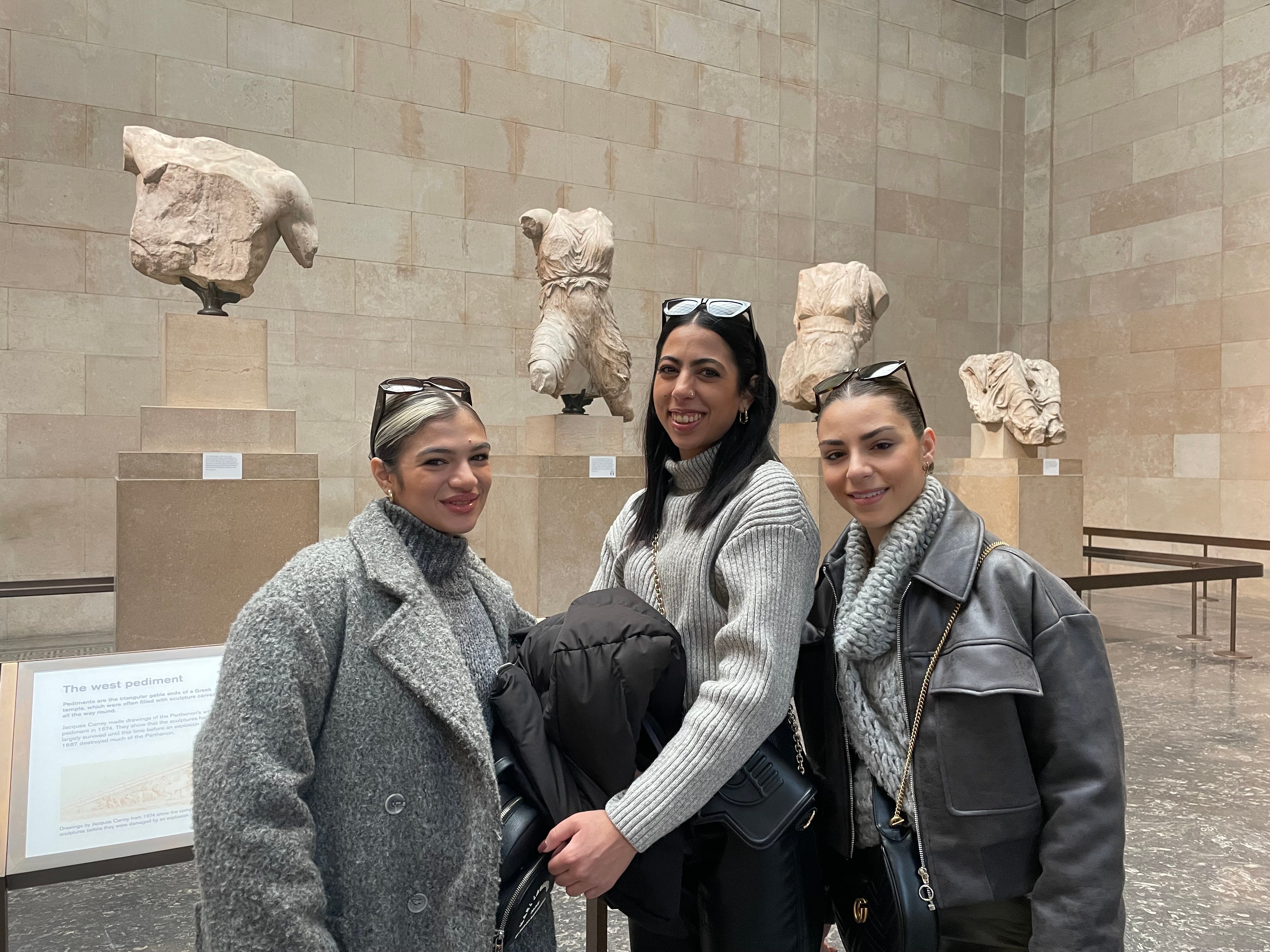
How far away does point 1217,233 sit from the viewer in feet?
33.9

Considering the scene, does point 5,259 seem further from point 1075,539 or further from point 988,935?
point 1075,539

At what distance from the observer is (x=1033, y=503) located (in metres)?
8.27

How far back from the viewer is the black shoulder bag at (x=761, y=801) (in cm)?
155

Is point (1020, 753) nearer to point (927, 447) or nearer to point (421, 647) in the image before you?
point (927, 447)

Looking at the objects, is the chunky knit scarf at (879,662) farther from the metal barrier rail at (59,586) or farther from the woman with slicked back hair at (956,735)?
the metal barrier rail at (59,586)

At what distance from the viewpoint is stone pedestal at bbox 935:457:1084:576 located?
324 inches

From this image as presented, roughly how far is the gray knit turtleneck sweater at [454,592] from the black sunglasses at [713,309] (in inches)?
22.9

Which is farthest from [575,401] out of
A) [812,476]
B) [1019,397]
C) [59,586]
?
[1019,397]

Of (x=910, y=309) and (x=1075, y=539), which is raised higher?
(x=910, y=309)

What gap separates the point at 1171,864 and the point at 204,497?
14.8 ft

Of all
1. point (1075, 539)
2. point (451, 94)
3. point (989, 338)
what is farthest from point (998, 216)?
point (451, 94)

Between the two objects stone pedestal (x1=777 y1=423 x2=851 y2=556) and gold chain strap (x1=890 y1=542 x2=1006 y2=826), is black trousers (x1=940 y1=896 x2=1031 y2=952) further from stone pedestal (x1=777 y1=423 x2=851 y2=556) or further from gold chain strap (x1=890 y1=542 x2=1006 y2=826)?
stone pedestal (x1=777 y1=423 x2=851 y2=556)

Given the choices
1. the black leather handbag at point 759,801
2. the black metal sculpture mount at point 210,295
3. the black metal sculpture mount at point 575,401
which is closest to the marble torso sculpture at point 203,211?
the black metal sculpture mount at point 210,295

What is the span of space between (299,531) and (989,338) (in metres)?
10.2
